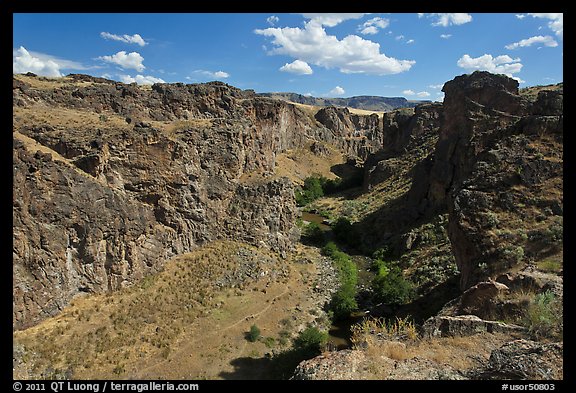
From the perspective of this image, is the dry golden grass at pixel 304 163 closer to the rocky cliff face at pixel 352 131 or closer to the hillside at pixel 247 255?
the rocky cliff face at pixel 352 131

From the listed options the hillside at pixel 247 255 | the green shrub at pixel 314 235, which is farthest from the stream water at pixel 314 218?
the hillside at pixel 247 255

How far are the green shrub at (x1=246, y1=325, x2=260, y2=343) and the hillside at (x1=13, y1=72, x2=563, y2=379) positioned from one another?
0.32 m

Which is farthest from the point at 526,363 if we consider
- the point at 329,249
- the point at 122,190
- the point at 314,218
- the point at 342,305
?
the point at 314,218

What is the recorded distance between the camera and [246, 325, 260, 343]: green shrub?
73.1ft

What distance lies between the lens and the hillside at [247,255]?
11977mm

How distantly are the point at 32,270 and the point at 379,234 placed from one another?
34806mm

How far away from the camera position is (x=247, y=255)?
101ft

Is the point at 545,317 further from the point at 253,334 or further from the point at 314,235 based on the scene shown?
the point at 314,235

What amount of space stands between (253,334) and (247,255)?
9301mm

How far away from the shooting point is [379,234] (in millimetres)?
42812

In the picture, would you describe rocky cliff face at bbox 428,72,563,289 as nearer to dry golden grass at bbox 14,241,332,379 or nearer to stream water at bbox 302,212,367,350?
stream water at bbox 302,212,367,350

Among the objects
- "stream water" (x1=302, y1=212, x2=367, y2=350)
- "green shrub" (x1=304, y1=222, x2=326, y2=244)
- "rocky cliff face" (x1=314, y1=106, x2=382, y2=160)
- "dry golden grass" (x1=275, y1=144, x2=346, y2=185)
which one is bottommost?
"stream water" (x1=302, y1=212, x2=367, y2=350)

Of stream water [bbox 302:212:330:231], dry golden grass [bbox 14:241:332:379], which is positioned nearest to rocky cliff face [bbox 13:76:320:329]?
dry golden grass [bbox 14:241:332:379]
